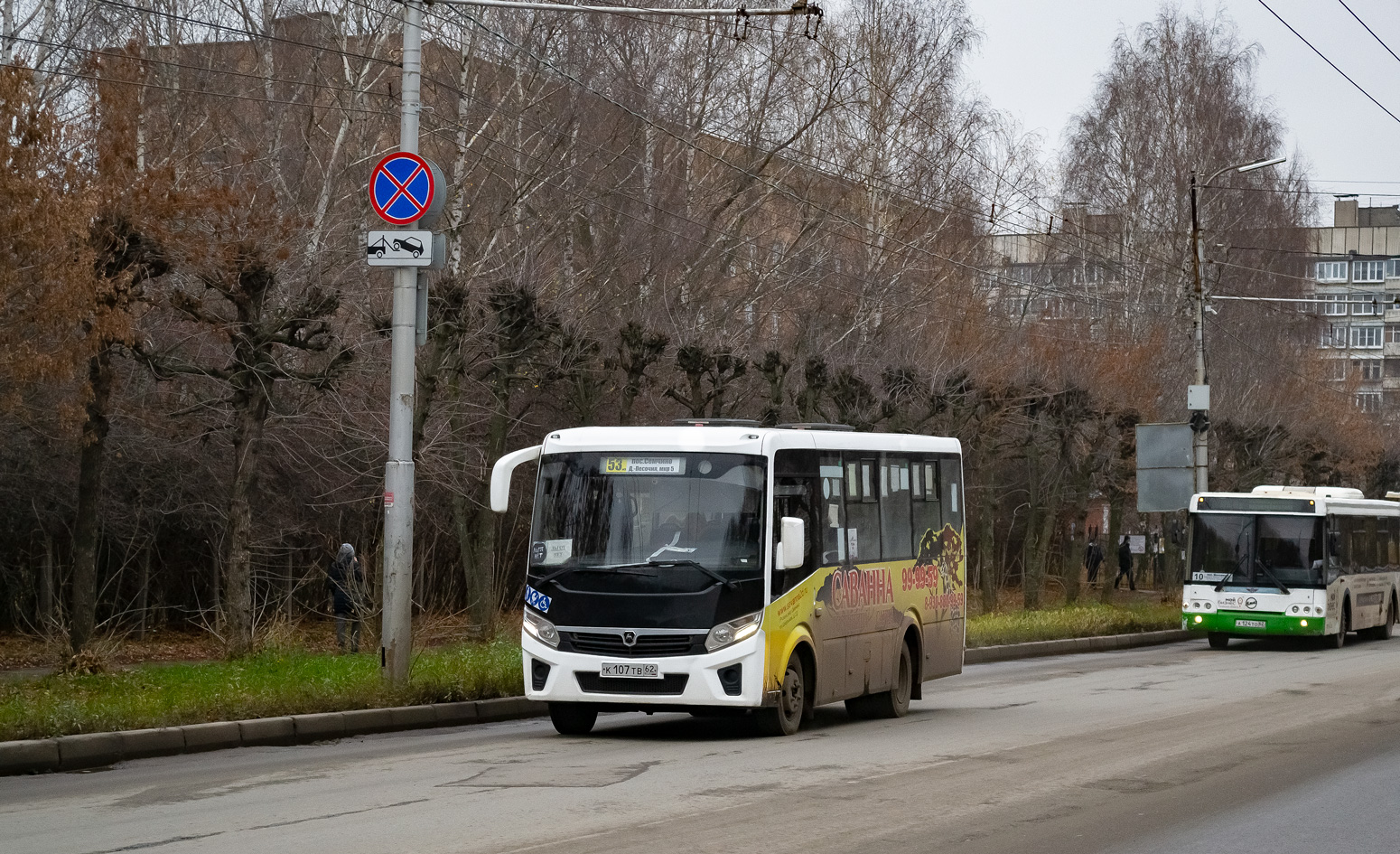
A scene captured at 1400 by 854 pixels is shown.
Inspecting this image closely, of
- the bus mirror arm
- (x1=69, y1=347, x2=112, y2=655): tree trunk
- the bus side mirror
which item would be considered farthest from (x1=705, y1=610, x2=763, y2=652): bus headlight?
(x1=69, y1=347, x2=112, y2=655): tree trunk

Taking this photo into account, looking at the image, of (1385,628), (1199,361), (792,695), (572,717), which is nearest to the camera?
(572,717)

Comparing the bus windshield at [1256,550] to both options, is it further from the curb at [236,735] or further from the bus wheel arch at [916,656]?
the curb at [236,735]

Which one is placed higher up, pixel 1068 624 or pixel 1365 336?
pixel 1365 336

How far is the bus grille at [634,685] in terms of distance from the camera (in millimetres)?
13328

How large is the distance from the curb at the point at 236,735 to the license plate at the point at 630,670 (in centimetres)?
240

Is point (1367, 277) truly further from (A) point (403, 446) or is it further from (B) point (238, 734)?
(B) point (238, 734)

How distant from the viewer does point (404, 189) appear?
1587 cm

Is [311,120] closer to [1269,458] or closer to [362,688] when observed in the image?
[362,688]

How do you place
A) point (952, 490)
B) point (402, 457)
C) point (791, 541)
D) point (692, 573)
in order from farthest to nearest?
point (952, 490)
point (402, 457)
point (791, 541)
point (692, 573)

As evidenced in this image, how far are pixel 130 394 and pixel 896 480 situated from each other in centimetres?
1633

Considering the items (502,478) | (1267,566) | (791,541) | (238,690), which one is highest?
(502,478)

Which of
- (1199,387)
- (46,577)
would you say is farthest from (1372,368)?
(46,577)

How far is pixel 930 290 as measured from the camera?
41750 mm

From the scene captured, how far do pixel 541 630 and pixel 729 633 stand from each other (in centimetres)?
159
